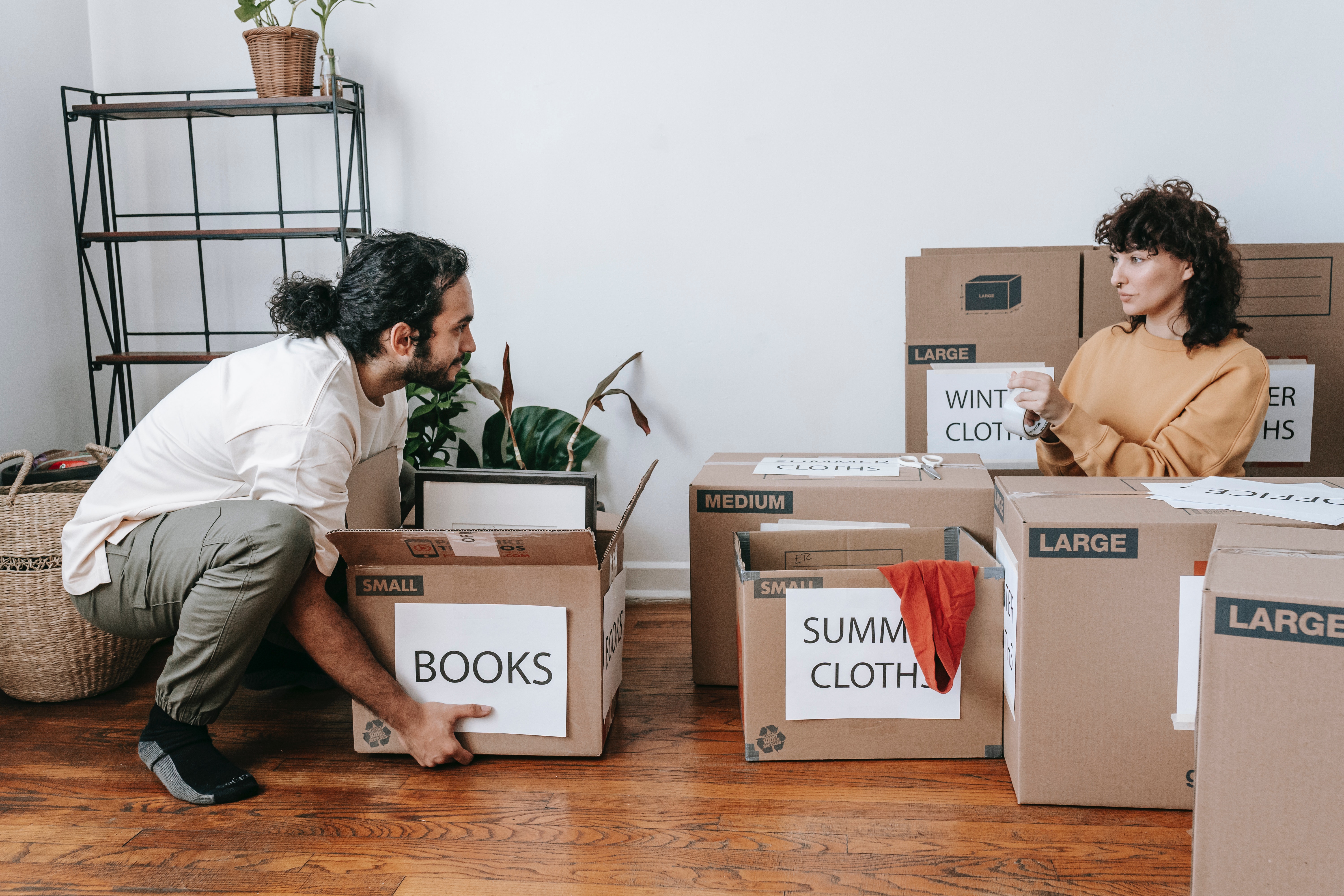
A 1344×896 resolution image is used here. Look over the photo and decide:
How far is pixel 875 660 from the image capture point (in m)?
1.40

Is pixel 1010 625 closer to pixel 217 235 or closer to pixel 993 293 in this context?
pixel 993 293

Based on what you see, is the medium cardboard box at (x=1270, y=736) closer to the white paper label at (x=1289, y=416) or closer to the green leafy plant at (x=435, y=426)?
the white paper label at (x=1289, y=416)

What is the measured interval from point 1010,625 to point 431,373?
1.03 meters

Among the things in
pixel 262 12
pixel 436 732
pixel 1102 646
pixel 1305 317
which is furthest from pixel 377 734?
pixel 1305 317

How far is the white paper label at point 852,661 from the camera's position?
1389 mm

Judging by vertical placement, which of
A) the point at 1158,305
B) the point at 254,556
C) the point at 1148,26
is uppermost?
the point at 1148,26

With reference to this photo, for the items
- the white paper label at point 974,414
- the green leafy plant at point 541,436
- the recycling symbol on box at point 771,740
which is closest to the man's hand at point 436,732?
the recycling symbol on box at point 771,740

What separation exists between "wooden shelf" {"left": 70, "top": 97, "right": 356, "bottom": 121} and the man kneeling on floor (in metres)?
0.80

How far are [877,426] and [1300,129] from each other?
3.89ft

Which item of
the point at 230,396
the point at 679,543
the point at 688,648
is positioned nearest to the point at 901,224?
the point at 679,543

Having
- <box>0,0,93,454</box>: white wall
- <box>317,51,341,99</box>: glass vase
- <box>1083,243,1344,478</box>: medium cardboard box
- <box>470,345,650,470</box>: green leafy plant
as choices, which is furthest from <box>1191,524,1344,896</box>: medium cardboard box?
<box>0,0,93,454</box>: white wall

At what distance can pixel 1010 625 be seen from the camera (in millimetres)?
1323

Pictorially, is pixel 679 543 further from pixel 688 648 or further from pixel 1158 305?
pixel 1158 305

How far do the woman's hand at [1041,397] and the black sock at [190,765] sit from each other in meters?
1.45
